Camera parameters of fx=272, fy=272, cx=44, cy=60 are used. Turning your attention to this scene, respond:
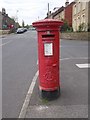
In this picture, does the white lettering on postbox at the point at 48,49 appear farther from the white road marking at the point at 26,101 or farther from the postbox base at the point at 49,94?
the white road marking at the point at 26,101

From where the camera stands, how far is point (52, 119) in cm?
503

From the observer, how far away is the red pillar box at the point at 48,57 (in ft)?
20.2

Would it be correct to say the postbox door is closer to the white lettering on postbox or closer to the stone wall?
the white lettering on postbox

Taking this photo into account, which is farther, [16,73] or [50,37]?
[16,73]

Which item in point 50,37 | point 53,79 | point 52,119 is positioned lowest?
point 52,119

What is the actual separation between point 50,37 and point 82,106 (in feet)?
5.57

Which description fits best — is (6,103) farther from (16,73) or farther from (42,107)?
(16,73)

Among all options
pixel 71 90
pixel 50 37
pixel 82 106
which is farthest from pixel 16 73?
pixel 82 106

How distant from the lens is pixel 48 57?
6.29 metres

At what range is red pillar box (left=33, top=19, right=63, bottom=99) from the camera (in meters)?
6.16

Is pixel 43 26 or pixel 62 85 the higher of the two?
pixel 43 26

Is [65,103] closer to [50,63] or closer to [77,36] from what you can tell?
[50,63]

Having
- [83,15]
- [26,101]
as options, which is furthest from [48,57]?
[83,15]

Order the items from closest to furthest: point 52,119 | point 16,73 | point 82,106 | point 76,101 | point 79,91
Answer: point 52,119
point 82,106
point 76,101
point 79,91
point 16,73
